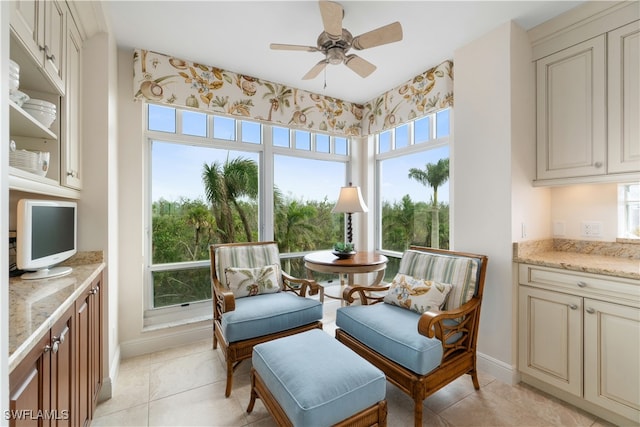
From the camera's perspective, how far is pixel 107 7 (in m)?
1.90

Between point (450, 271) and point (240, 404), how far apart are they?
1.69 m

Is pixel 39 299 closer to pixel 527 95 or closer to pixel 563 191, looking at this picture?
pixel 527 95

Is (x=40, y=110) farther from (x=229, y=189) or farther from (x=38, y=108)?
(x=229, y=189)

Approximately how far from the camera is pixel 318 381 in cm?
131

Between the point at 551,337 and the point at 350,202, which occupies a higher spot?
the point at 350,202

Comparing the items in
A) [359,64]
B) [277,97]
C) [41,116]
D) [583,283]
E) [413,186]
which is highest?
[277,97]

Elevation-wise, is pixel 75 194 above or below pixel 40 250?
above

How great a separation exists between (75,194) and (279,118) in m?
1.91

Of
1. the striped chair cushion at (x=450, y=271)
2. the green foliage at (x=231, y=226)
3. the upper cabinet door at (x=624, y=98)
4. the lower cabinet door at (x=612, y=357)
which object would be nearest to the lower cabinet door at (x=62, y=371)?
the green foliage at (x=231, y=226)

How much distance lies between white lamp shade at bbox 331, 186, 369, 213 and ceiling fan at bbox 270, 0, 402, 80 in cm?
115

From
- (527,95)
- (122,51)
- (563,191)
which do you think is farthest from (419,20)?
(122,51)

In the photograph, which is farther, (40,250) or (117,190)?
(117,190)

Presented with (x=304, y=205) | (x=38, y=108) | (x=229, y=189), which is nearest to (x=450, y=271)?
(x=304, y=205)

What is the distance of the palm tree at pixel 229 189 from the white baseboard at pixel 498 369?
7.88 feet
